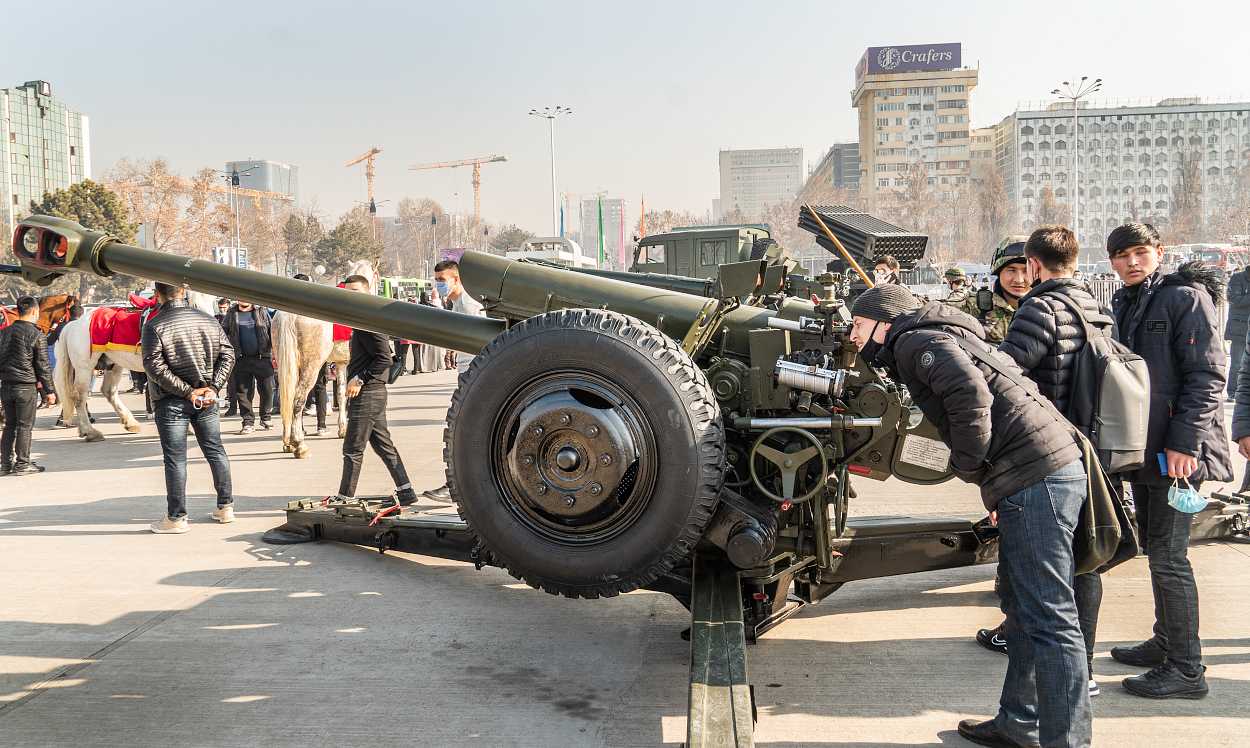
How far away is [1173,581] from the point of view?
3.48 metres

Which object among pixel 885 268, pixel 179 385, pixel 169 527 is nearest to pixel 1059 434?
pixel 179 385

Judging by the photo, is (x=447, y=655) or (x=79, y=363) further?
(x=79, y=363)

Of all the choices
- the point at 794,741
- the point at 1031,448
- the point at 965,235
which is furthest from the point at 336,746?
the point at 965,235

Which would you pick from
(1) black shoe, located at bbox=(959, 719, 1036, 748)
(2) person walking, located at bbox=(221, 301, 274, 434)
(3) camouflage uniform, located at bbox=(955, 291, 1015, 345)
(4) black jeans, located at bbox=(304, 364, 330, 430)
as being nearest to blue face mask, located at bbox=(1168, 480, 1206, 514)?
(1) black shoe, located at bbox=(959, 719, 1036, 748)

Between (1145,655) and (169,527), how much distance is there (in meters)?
6.11

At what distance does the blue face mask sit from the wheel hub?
7.42 feet

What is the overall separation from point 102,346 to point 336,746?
9.32 meters

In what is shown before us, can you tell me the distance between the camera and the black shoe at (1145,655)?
3.62 m

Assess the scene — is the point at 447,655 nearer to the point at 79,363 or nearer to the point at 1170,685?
the point at 1170,685

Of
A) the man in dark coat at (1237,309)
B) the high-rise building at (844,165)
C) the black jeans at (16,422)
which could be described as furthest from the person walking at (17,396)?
the high-rise building at (844,165)

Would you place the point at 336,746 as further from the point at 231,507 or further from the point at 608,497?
the point at 231,507

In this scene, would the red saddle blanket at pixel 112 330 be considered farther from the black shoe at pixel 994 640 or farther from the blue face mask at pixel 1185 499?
the blue face mask at pixel 1185 499

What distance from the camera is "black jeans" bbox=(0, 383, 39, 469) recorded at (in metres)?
8.41

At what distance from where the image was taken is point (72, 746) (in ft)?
10.1
